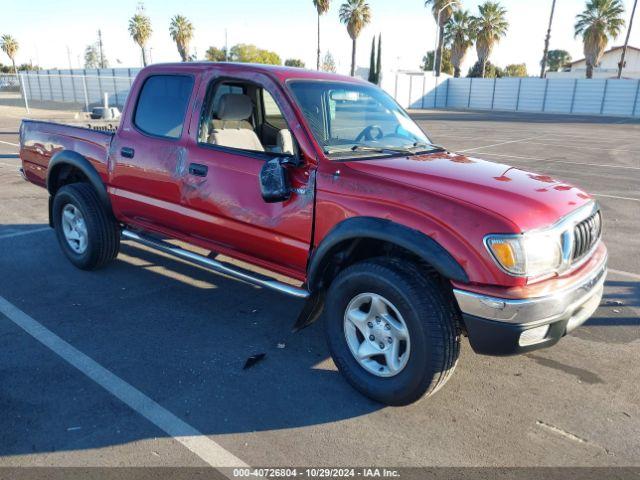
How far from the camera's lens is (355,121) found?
383 centimetres

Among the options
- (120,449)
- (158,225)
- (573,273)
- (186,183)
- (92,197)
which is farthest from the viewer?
(92,197)

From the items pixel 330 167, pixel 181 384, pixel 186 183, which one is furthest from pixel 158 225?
pixel 330 167

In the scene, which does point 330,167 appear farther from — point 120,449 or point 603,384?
point 603,384

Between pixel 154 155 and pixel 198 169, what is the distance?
1.94 ft

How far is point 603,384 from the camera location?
334 centimetres

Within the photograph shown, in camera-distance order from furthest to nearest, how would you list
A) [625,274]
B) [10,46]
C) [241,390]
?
[10,46]
[625,274]
[241,390]

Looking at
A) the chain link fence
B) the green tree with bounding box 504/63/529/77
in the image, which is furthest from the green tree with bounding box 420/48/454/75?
the chain link fence

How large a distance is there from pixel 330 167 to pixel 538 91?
4509 cm

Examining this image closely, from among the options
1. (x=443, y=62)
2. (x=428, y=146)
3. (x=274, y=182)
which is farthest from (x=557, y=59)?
(x=274, y=182)

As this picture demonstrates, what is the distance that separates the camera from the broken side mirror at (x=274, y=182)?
322 cm

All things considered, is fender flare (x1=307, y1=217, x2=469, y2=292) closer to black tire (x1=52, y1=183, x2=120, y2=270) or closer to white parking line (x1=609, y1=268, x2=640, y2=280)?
black tire (x1=52, y1=183, x2=120, y2=270)

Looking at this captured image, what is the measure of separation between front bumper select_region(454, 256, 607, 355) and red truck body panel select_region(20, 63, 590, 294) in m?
0.10

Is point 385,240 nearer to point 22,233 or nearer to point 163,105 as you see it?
point 163,105

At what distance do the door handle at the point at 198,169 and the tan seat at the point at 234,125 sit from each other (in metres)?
0.22
